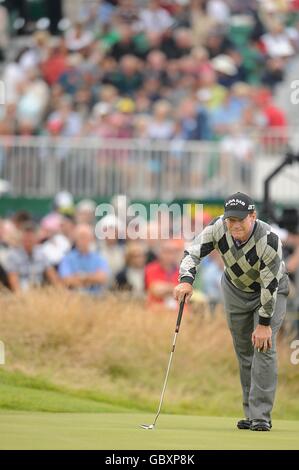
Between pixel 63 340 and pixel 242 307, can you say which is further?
pixel 63 340

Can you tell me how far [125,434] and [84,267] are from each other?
8.85m

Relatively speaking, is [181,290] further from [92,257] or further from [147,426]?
[92,257]

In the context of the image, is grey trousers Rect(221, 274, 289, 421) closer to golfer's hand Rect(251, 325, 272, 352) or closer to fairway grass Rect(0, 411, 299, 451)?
golfer's hand Rect(251, 325, 272, 352)

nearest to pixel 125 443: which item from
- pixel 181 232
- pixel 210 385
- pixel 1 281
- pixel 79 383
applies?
pixel 79 383

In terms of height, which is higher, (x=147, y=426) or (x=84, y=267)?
(x=84, y=267)

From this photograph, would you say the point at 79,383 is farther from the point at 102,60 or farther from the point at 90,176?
the point at 102,60

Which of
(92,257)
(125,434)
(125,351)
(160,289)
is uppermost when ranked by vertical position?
A: (92,257)

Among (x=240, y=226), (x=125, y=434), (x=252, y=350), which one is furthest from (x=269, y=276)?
(x=125, y=434)

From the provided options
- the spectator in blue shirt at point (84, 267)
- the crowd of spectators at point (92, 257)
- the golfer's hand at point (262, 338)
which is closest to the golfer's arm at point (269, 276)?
the golfer's hand at point (262, 338)

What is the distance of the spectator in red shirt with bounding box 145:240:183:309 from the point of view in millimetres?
16391

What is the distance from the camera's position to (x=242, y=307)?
9.84 metres

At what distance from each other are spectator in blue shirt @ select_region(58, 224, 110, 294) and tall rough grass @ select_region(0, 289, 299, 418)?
1.22m

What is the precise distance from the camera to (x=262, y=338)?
944 cm

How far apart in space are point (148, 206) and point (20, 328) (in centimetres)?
515
